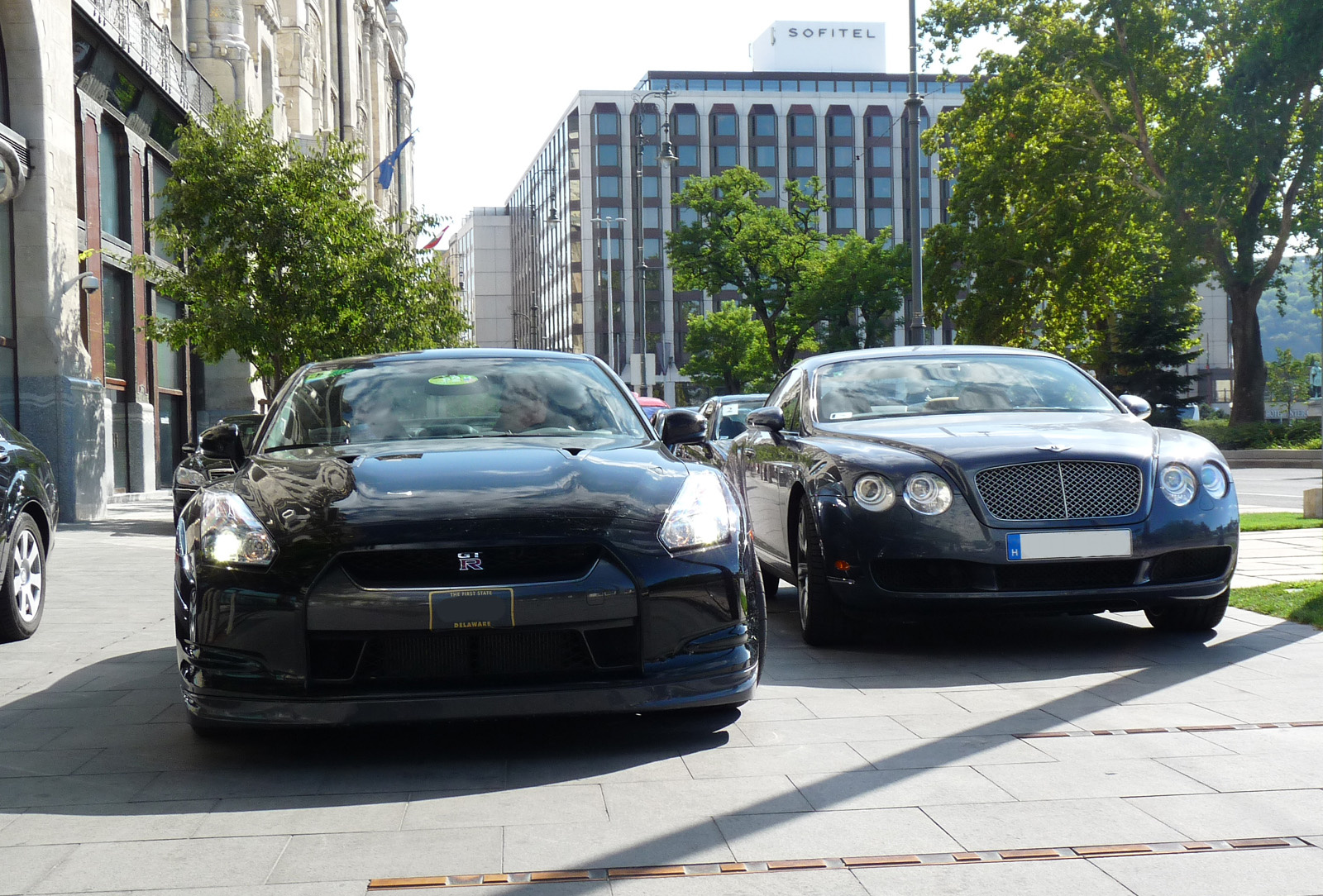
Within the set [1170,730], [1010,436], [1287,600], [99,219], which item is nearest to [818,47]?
[99,219]

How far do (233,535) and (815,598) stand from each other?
10.00 ft

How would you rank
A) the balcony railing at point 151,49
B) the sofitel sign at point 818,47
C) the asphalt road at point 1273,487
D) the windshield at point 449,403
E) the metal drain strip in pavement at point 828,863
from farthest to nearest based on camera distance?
the sofitel sign at point 818,47 < the balcony railing at point 151,49 < the asphalt road at point 1273,487 < the windshield at point 449,403 < the metal drain strip in pavement at point 828,863

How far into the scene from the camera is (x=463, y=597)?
172 inches

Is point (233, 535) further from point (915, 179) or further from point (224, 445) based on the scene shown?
point (915, 179)

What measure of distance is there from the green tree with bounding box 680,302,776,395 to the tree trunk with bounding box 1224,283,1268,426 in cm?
3926

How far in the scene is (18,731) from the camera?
207 inches

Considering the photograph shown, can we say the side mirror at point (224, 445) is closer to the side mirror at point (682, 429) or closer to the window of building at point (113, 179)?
the side mirror at point (682, 429)

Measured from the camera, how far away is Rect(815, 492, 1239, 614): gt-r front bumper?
6.31 meters

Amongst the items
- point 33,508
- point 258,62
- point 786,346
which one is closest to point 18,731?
point 33,508

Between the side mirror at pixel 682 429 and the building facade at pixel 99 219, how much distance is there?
14.1 meters

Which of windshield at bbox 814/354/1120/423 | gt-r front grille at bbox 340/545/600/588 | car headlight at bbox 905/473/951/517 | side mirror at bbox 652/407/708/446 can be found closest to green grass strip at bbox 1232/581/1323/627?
windshield at bbox 814/354/1120/423

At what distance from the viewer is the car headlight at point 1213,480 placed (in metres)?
6.62

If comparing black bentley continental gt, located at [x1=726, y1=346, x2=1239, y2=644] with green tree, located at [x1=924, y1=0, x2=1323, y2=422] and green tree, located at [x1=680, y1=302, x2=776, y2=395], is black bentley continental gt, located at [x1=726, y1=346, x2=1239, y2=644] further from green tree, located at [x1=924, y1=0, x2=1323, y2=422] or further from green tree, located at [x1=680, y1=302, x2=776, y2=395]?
green tree, located at [x1=680, y1=302, x2=776, y2=395]

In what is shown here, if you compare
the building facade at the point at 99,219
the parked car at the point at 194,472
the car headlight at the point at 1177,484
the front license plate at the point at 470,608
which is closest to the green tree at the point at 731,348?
the building facade at the point at 99,219
